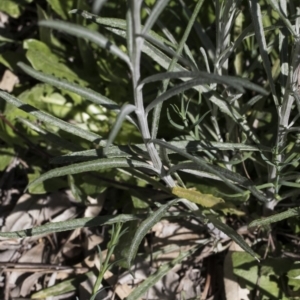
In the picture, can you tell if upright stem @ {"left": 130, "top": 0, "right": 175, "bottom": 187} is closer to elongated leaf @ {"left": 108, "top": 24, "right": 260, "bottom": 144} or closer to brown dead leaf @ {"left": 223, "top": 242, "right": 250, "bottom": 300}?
elongated leaf @ {"left": 108, "top": 24, "right": 260, "bottom": 144}

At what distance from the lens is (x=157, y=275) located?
1.59 meters

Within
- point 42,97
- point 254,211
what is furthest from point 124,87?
point 254,211

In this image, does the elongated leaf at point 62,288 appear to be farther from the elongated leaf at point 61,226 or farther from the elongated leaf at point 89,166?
the elongated leaf at point 89,166

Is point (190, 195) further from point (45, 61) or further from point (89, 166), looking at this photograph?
point (45, 61)

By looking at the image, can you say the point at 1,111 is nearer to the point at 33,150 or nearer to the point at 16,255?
the point at 33,150

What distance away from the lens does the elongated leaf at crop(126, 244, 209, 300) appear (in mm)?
1519

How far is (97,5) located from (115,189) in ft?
4.10

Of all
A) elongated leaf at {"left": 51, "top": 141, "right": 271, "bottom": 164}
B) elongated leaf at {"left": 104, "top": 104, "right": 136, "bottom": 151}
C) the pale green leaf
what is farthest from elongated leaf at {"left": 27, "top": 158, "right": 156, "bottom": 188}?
the pale green leaf

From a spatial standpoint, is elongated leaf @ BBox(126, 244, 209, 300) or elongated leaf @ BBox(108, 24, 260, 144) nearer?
elongated leaf @ BBox(108, 24, 260, 144)

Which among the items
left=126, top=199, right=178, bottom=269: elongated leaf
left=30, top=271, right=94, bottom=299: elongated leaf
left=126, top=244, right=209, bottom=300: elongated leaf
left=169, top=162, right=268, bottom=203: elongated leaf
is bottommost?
left=30, top=271, right=94, bottom=299: elongated leaf

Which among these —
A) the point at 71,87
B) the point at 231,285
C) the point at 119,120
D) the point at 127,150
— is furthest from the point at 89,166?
the point at 231,285

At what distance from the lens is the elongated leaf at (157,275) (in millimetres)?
1519

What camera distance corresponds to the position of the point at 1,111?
6.04ft

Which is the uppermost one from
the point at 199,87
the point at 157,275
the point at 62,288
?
the point at 199,87
